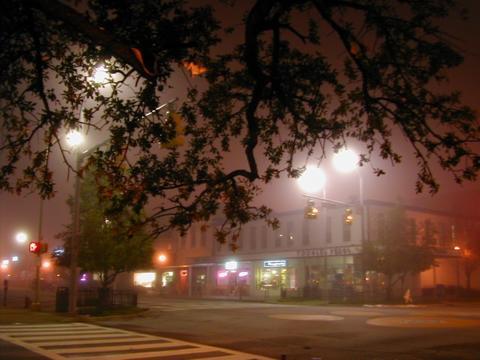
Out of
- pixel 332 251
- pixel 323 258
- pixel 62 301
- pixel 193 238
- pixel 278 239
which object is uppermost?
pixel 193 238

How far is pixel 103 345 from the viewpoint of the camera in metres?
15.9

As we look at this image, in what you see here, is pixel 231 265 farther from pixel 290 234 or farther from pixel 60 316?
pixel 60 316

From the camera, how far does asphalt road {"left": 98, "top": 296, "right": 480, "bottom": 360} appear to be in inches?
594

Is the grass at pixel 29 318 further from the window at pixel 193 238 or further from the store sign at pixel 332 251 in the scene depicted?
the window at pixel 193 238

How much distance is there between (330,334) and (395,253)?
77.9 feet

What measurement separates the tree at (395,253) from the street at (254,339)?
53.9ft

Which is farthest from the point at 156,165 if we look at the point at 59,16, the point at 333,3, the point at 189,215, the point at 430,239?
the point at 430,239

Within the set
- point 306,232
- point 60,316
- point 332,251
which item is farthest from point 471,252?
point 60,316

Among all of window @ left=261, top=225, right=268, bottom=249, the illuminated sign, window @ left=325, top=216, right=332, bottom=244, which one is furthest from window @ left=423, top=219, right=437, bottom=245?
the illuminated sign

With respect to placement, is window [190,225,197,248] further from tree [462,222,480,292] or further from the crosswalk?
the crosswalk

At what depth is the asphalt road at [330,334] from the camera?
1508 centimetres

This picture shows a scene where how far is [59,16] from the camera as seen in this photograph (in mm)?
7965

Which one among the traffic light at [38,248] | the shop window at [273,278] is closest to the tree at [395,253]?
the shop window at [273,278]

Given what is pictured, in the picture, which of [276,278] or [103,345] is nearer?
[103,345]
